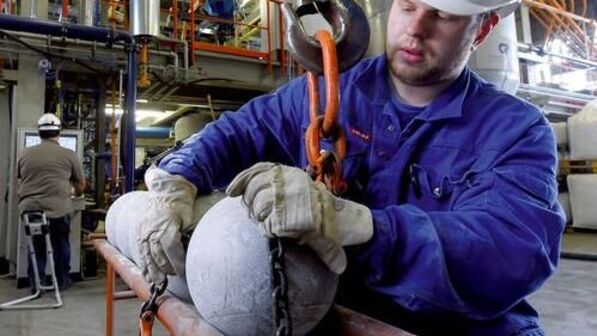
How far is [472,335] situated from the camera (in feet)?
3.96

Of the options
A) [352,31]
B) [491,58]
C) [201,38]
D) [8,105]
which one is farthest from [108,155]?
[352,31]

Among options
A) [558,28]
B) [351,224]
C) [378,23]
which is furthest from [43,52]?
[558,28]

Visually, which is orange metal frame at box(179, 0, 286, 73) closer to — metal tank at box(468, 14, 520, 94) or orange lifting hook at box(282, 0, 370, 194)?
metal tank at box(468, 14, 520, 94)

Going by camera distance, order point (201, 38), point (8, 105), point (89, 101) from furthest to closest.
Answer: point (201, 38) < point (89, 101) < point (8, 105)

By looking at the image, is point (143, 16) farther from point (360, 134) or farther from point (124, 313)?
→ point (360, 134)

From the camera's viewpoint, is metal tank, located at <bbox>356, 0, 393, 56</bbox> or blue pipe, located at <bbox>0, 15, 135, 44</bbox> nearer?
metal tank, located at <bbox>356, 0, 393, 56</bbox>

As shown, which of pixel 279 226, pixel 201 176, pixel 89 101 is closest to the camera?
pixel 279 226

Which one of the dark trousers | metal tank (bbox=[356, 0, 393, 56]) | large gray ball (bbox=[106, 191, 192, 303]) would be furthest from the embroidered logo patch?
the dark trousers

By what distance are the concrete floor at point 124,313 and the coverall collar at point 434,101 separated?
259 centimetres

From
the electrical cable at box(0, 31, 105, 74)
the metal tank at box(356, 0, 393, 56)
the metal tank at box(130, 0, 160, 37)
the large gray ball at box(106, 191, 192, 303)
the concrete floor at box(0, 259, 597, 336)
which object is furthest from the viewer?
the electrical cable at box(0, 31, 105, 74)

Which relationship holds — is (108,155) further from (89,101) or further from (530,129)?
(530,129)

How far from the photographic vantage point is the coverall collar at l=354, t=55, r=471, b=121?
1296 mm

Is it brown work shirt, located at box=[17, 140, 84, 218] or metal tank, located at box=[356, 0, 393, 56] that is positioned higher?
metal tank, located at box=[356, 0, 393, 56]

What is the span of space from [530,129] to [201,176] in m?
0.87
